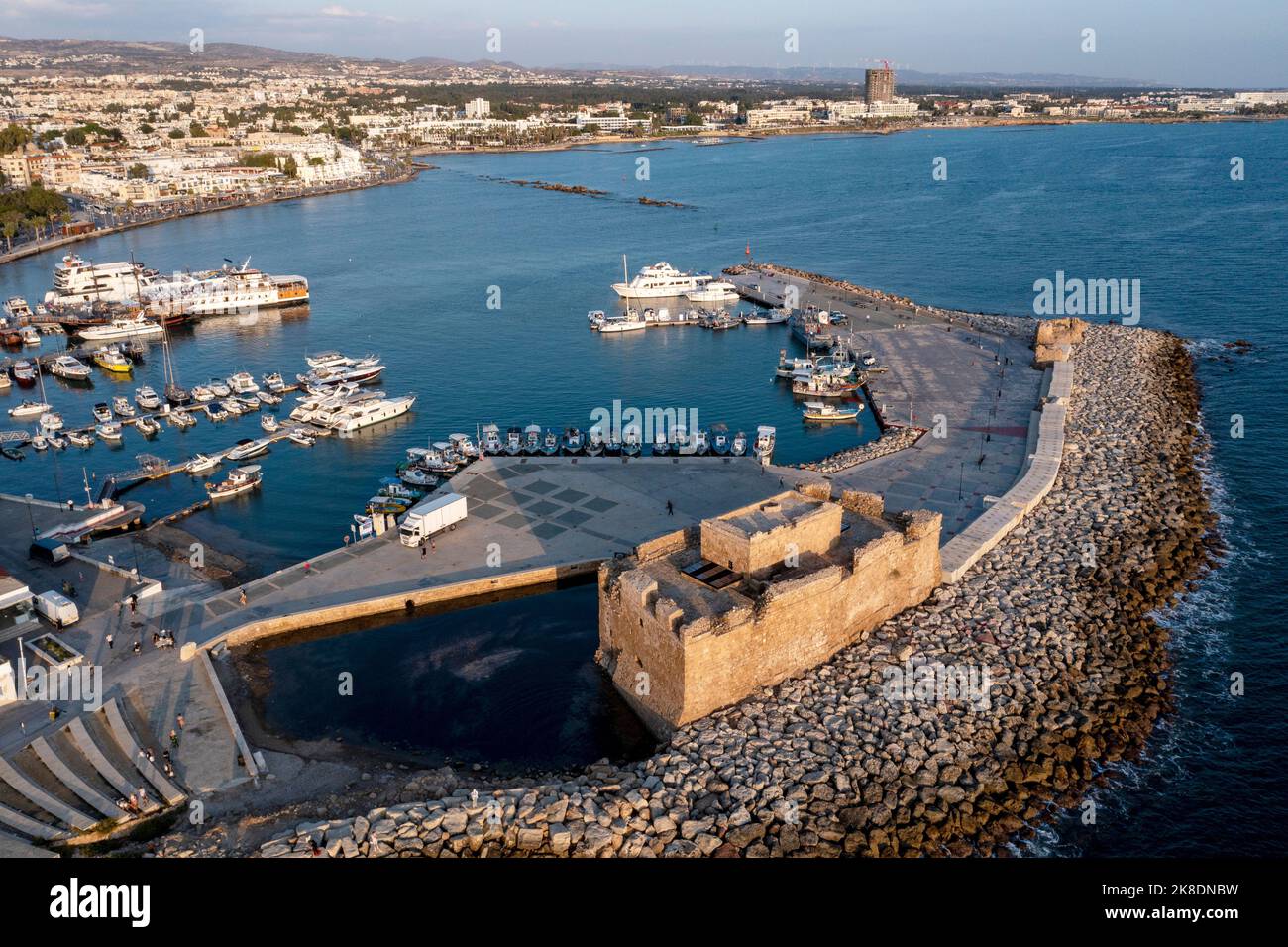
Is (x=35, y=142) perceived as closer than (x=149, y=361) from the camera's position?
No

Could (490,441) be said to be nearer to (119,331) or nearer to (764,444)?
(764,444)

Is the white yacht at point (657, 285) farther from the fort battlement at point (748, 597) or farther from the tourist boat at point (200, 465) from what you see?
the fort battlement at point (748, 597)

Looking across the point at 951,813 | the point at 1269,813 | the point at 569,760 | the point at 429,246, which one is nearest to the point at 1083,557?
the point at 1269,813

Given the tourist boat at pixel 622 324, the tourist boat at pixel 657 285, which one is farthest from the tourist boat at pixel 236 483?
the tourist boat at pixel 657 285

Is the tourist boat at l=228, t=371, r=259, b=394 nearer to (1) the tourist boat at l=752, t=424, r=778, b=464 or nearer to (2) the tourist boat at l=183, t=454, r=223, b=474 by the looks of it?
(2) the tourist boat at l=183, t=454, r=223, b=474

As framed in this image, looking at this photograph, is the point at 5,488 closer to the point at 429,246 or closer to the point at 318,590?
the point at 318,590

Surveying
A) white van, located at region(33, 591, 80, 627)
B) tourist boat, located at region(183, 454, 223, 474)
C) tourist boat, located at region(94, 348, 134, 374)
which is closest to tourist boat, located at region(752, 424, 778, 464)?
tourist boat, located at region(183, 454, 223, 474)

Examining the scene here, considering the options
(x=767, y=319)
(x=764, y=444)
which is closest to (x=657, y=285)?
(x=767, y=319)
